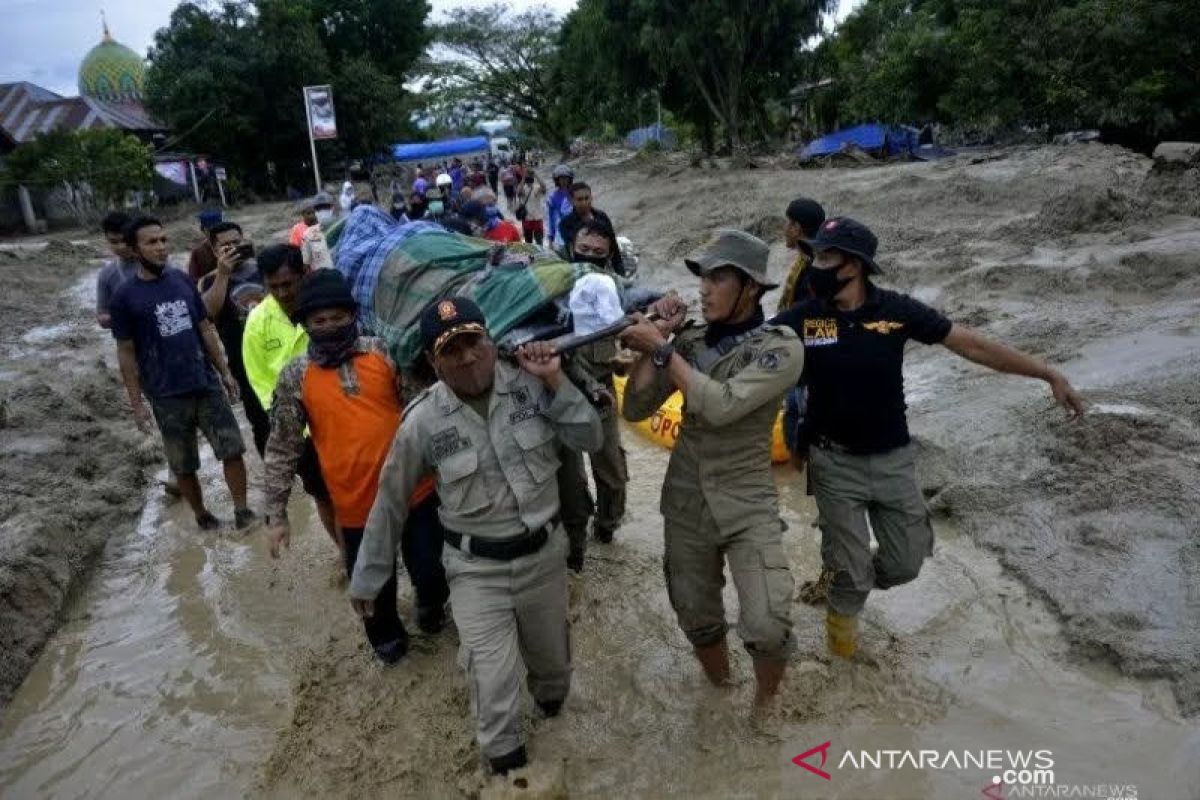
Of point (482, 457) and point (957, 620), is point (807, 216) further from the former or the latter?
point (482, 457)

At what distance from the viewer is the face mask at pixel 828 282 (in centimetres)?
308

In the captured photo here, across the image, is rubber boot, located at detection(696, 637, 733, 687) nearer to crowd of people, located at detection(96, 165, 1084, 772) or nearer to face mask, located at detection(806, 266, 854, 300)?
crowd of people, located at detection(96, 165, 1084, 772)

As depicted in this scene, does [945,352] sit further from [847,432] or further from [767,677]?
[767,677]

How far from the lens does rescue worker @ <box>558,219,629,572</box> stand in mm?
3404

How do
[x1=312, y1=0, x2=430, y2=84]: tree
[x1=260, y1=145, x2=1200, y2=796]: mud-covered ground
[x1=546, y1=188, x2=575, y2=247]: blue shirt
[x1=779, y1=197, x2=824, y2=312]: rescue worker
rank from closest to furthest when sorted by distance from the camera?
[x1=260, y1=145, x2=1200, y2=796]: mud-covered ground
[x1=779, y1=197, x2=824, y2=312]: rescue worker
[x1=546, y1=188, x2=575, y2=247]: blue shirt
[x1=312, y1=0, x2=430, y2=84]: tree

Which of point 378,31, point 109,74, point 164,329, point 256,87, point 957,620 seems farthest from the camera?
point 109,74

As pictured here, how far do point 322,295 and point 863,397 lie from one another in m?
2.02

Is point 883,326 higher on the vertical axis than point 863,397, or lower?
higher

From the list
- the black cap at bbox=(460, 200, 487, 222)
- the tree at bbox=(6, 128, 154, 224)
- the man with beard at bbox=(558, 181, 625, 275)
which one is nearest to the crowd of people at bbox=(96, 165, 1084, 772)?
the man with beard at bbox=(558, 181, 625, 275)

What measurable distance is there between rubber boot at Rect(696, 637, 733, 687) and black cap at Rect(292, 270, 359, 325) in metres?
1.90

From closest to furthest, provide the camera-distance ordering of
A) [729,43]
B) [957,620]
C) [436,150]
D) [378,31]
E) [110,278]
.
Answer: [957,620] → [110,278] → [729,43] → [378,31] → [436,150]

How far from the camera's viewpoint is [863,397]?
3086mm

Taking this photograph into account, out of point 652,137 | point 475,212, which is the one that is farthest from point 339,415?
point 652,137

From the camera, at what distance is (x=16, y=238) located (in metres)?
25.1
